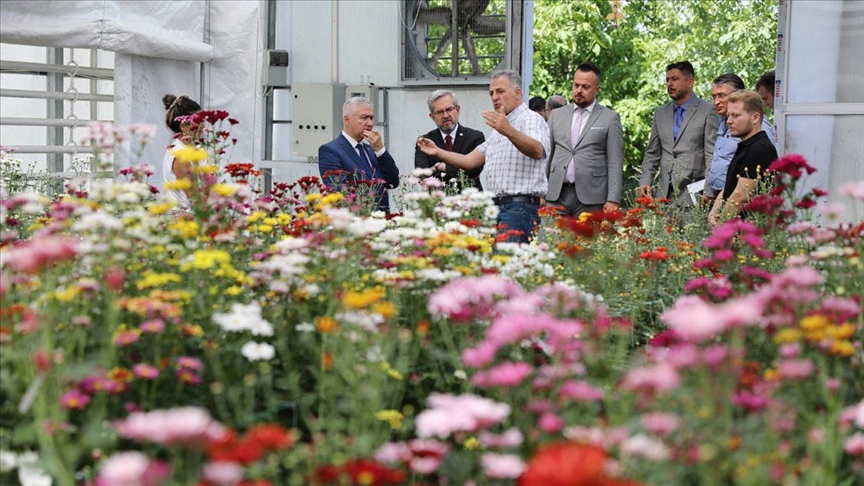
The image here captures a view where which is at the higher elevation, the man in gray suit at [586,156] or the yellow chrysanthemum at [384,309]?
the man in gray suit at [586,156]

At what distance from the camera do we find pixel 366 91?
30.2 feet

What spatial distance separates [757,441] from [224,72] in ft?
24.8

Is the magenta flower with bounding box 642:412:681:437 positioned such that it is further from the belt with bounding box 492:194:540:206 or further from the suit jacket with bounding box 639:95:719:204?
the suit jacket with bounding box 639:95:719:204

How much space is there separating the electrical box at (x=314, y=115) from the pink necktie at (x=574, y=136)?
2.86 meters

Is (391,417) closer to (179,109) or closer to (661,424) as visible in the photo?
(661,424)

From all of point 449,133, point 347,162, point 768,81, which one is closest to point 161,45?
point 449,133

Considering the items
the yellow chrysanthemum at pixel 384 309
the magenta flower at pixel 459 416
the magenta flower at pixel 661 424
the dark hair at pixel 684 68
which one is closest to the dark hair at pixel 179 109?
the dark hair at pixel 684 68

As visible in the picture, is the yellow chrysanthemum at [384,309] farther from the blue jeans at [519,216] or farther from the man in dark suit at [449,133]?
the man in dark suit at [449,133]

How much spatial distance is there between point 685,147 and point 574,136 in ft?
2.23

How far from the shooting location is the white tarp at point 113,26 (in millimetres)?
7021

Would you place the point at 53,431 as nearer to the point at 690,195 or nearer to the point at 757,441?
the point at 757,441

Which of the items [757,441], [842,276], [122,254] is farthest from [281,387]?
[842,276]

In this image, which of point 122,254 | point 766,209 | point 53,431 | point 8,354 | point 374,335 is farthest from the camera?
point 766,209

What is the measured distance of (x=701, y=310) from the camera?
1.71 metres
